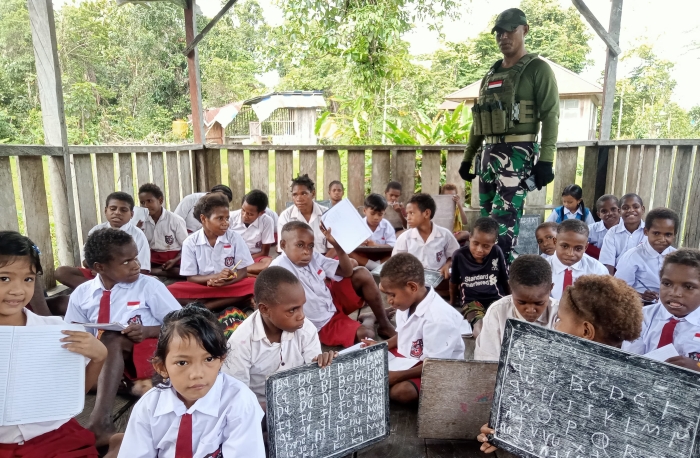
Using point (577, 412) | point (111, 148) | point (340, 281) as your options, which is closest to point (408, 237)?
point (340, 281)

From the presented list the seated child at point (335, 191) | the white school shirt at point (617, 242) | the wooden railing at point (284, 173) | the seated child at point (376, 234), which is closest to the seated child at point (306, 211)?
the seated child at point (376, 234)

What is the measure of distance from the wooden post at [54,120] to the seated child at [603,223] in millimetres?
4381

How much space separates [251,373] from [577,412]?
129 cm

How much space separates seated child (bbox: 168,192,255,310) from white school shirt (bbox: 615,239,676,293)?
2589mm

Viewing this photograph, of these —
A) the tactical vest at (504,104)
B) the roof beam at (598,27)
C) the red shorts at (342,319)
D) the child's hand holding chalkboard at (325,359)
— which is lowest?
the red shorts at (342,319)

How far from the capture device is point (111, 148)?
4516mm

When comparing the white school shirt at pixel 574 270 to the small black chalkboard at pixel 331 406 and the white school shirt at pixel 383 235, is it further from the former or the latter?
the white school shirt at pixel 383 235

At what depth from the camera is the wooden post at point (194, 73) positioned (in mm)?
5926

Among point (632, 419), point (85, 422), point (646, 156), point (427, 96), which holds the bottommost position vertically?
point (85, 422)

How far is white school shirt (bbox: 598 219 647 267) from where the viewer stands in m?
3.97

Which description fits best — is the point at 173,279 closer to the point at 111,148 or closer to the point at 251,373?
the point at 111,148

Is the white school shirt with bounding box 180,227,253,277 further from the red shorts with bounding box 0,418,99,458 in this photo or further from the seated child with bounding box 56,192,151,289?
the red shorts with bounding box 0,418,99,458

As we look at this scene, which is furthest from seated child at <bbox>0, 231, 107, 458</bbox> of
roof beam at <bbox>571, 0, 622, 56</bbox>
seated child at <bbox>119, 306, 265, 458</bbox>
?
roof beam at <bbox>571, 0, 622, 56</bbox>

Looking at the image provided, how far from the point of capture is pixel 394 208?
5414 mm
